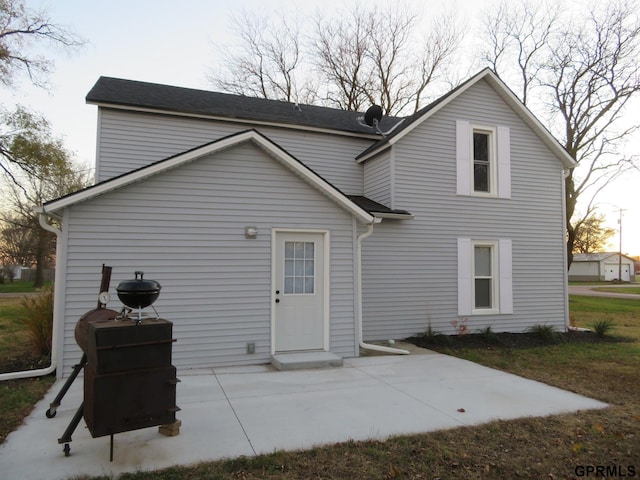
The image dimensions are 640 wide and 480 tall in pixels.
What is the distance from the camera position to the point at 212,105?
33.7 feet

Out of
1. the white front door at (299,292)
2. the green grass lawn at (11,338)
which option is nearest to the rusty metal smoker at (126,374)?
the white front door at (299,292)

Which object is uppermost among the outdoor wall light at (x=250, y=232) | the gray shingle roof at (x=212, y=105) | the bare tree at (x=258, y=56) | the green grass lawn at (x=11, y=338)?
the bare tree at (x=258, y=56)

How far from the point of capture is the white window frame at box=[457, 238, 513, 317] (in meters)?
9.89

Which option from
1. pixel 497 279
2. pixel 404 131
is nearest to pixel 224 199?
pixel 404 131

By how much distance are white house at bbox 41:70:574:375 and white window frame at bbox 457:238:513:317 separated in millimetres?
37

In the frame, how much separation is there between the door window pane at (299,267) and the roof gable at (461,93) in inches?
141

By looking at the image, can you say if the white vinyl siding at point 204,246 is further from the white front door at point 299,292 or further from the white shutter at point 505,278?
the white shutter at point 505,278

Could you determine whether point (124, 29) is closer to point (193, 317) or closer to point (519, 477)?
point (193, 317)

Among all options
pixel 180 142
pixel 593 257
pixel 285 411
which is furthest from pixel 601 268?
pixel 285 411

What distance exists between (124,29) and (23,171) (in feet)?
49.6

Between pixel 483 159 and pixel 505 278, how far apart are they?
2.99m

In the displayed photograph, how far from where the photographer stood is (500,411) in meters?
4.82

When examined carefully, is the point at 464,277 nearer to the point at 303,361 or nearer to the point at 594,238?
the point at 303,361

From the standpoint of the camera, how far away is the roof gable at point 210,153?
5887mm
